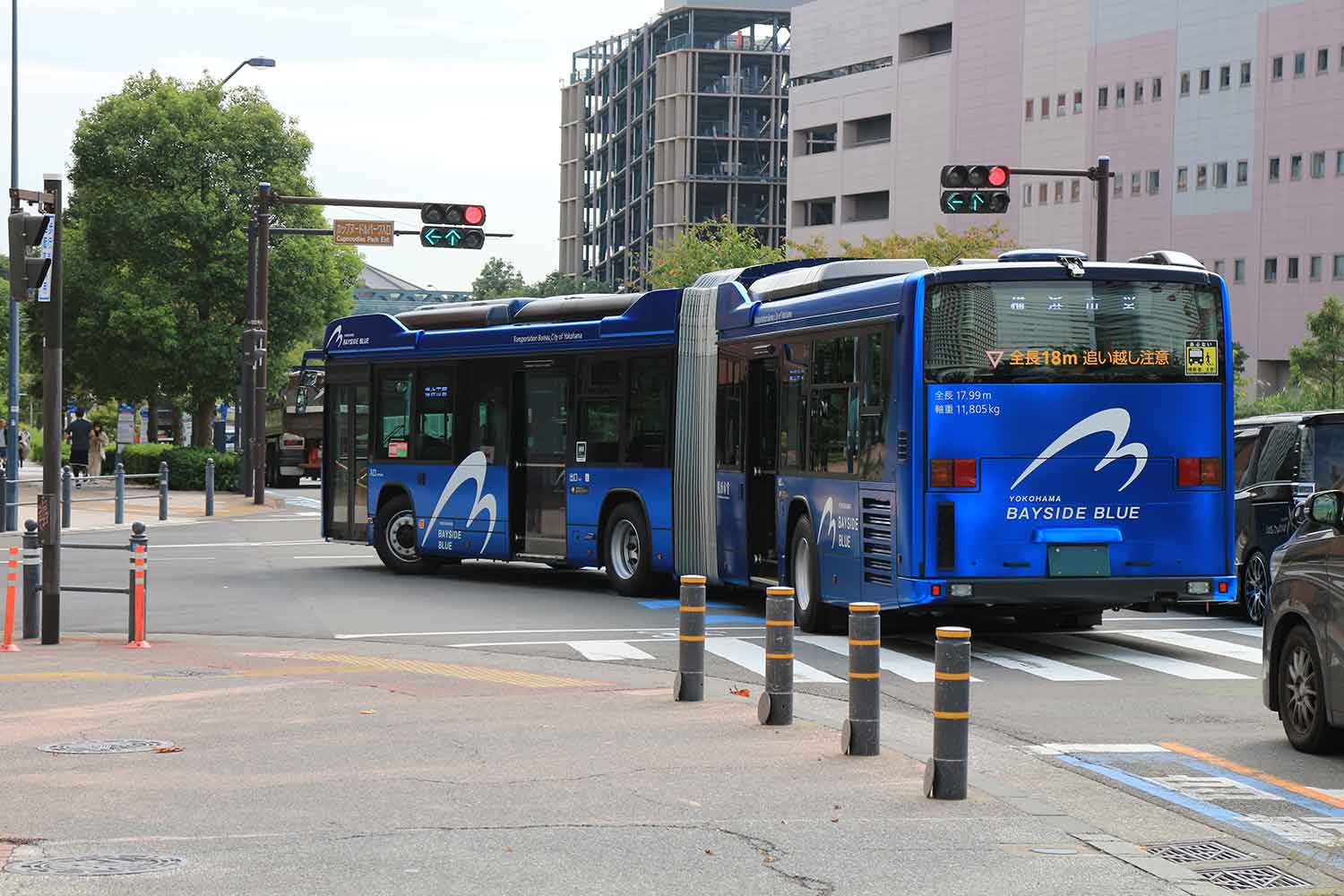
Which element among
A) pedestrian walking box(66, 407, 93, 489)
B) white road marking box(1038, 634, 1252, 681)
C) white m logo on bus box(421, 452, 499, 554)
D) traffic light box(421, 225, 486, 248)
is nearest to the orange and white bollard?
white m logo on bus box(421, 452, 499, 554)

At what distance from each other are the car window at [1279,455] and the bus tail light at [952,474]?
4.01 m

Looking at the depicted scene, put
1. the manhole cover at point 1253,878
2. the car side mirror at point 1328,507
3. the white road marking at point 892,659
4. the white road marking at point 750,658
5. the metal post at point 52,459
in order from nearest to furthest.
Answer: the manhole cover at point 1253,878 → the car side mirror at point 1328,507 → the white road marking at point 750,658 → the white road marking at point 892,659 → the metal post at point 52,459

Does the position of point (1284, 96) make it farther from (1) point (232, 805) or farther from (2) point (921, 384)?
(1) point (232, 805)

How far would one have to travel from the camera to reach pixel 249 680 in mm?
14109

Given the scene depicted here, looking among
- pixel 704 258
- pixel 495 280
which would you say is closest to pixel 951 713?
pixel 704 258

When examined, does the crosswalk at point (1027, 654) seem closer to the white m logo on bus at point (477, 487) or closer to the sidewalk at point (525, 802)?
the sidewalk at point (525, 802)

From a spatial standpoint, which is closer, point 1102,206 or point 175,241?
point 1102,206

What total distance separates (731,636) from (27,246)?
6842 mm

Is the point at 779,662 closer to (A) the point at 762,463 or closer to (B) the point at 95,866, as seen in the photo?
(B) the point at 95,866

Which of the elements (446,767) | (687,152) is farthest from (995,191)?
(687,152)

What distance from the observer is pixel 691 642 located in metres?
12.7

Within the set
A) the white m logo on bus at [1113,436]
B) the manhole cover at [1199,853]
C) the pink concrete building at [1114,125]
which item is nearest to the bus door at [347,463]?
the white m logo on bus at [1113,436]

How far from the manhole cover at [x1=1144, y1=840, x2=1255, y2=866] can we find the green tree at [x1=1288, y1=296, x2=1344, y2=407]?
56.1 m

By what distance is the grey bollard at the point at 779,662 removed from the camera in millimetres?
11539
